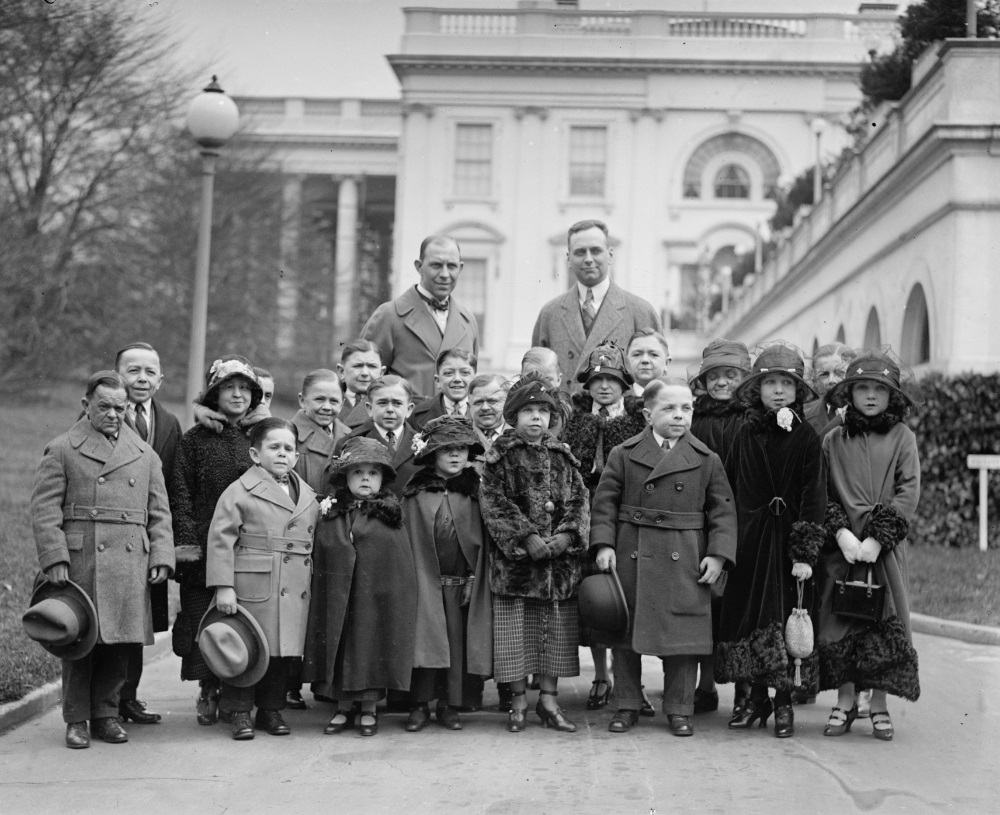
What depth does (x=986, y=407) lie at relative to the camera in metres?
14.7

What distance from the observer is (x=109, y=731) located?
6922mm

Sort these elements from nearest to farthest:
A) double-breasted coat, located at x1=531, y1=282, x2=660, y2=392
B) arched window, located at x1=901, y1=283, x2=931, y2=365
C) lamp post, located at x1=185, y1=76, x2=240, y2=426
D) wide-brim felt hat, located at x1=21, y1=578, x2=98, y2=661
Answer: wide-brim felt hat, located at x1=21, y1=578, x2=98, y2=661 → double-breasted coat, located at x1=531, y1=282, x2=660, y2=392 → lamp post, located at x1=185, y1=76, x2=240, y2=426 → arched window, located at x1=901, y1=283, x2=931, y2=365

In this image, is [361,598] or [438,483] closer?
[361,598]

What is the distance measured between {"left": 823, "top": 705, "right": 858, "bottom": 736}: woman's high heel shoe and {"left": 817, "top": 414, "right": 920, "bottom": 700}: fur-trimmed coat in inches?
6.6

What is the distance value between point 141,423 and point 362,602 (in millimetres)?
1589

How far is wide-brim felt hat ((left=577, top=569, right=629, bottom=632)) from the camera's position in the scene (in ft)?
23.2

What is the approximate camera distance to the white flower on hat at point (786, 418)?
7.25 m

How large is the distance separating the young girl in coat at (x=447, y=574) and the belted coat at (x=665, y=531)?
675 mm

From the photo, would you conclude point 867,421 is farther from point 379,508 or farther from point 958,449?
point 958,449

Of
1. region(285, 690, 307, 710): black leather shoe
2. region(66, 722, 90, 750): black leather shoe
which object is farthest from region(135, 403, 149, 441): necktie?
region(285, 690, 307, 710): black leather shoe

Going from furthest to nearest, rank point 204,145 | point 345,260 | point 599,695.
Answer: point 345,260 → point 204,145 → point 599,695

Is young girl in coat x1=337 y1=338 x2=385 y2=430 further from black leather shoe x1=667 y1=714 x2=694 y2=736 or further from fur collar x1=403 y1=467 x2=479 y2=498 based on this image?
black leather shoe x1=667 y1=714 x2=694 y2=736

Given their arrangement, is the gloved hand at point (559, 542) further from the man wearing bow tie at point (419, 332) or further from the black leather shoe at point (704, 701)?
the man wearing bow tie at point (419, 332)

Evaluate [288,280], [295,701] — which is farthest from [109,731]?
[288,280]
